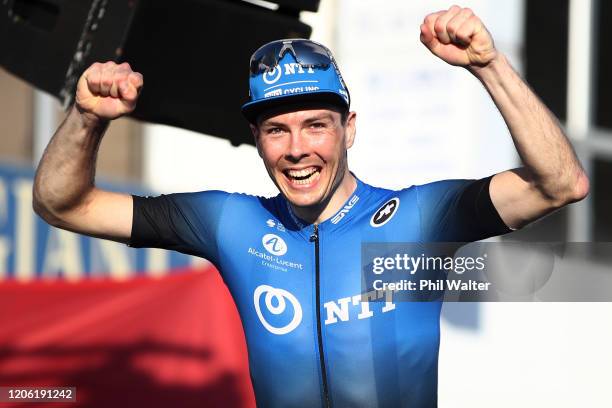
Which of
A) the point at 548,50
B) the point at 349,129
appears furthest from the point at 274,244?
the point at 548,50

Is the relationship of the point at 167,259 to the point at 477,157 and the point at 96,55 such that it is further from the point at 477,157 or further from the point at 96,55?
the point at 96,55

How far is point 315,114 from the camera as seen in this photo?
3988 millimetres

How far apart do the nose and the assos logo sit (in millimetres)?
371

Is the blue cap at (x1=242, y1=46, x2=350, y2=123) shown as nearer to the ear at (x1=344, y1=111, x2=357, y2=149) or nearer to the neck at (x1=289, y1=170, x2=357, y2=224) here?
the ear at (x1=344, y1=111, x2=357, y2=149)

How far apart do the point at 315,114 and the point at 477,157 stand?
197 inches

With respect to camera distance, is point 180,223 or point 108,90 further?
point 180,223

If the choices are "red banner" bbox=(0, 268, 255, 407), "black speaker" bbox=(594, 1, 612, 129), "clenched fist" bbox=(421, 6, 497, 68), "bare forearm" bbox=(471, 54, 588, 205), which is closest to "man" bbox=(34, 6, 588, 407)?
"bare forearm" bbox=(471, 54, 588, 205)

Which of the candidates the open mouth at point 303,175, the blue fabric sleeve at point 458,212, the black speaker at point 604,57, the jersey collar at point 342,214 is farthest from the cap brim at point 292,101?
the black speaker at point 604,57

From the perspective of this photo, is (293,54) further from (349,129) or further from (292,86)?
(349,129)

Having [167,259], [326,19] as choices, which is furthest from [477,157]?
[167,259]

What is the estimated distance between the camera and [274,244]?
4.14 meters

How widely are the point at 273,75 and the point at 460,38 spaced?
743 millimetres

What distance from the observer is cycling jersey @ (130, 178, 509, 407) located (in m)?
3.91

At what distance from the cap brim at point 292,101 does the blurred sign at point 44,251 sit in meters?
7.86
